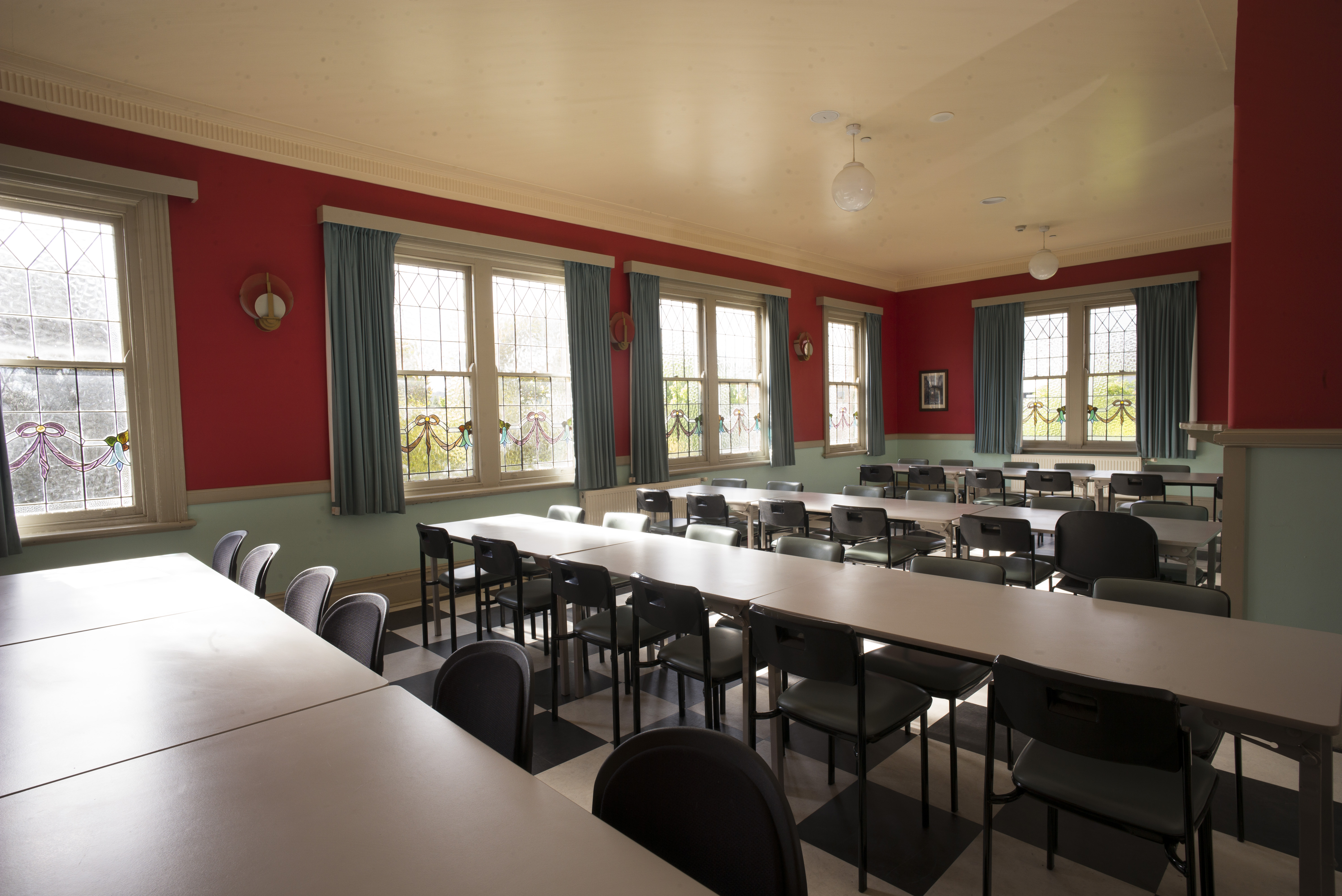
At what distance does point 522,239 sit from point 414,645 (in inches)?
127

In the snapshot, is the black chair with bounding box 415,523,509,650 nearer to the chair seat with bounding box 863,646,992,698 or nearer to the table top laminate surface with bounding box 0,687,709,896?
the chair seat with bounding box 863,646,992,698

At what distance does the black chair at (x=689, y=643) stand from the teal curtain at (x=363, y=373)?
2.62 metres

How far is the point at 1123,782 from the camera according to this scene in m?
1.57

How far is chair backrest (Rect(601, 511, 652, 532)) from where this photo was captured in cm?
399

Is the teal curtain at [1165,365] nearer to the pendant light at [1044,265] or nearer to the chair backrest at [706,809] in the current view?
the pendant light at [1044,265]

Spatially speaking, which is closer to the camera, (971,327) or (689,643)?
(689,643)

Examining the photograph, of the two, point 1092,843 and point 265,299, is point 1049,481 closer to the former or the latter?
point 1092,843

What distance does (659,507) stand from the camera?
510 centimetres

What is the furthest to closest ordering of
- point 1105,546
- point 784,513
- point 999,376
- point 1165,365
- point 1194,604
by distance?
point 999,376 → point 1165,365 → point 784,513 → point 1105,546 → point 1194,604

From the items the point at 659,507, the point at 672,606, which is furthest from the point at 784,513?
the point at 672,606

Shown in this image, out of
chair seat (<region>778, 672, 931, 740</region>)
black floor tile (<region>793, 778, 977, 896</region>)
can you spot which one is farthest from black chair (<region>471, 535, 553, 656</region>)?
black floor tile (<region>793, 778, 977, 896</region>)

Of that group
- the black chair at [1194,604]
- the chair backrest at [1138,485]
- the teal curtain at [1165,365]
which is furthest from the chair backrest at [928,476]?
the black chair at [1194,604]

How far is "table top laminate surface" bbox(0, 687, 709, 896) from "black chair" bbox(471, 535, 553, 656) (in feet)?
5.34

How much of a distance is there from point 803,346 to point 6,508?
22.7ft
